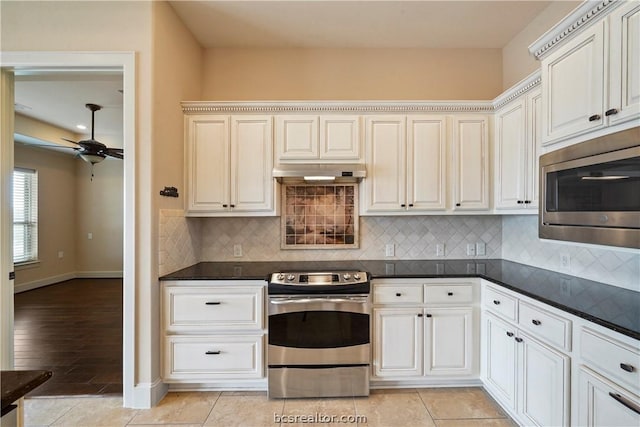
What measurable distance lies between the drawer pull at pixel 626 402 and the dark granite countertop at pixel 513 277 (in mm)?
274

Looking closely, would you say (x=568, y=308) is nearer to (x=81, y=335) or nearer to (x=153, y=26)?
(x=153, y=26)

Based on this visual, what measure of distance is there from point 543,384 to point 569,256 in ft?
3.38

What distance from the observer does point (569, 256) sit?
224 cm

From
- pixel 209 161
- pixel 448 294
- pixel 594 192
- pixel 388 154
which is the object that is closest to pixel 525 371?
pixel 448 294

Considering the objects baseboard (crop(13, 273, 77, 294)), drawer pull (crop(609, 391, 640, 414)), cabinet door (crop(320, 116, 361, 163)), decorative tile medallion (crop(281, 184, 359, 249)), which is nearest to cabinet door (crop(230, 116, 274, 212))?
decorative tile medallion (crop(281, 184, 359, 249))

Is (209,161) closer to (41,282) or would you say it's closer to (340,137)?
(340,137)

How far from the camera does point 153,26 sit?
2.23m

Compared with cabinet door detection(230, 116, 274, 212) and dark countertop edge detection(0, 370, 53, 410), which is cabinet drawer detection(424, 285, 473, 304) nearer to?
cabinet door detection(230, 116, 274, 212)

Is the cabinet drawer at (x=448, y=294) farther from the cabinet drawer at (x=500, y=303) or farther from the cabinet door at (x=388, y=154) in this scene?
the cabinet door at (x=388, y=154)

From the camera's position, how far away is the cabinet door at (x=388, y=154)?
2721 mm

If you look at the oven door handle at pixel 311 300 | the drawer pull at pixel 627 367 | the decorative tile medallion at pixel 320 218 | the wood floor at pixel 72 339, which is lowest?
the wood floor at pixel 72 339

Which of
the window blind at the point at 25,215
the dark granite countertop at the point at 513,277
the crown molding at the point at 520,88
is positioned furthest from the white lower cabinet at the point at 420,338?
the window blind at the point at 25,215

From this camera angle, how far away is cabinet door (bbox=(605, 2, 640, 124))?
133 centimetres

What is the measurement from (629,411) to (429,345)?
1277 mm
